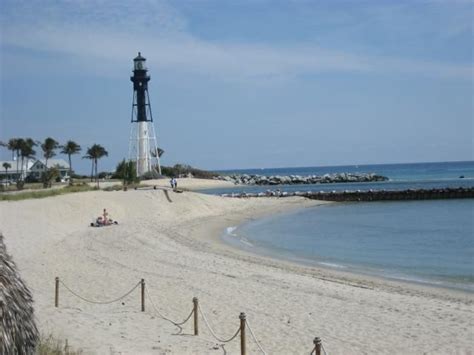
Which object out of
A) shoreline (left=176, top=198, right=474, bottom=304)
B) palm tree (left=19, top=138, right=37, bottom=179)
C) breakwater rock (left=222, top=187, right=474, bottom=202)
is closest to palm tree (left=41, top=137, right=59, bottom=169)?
palm tree (left=19, top=138, right=37, bottom=179)

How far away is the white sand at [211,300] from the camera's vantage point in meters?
11.2

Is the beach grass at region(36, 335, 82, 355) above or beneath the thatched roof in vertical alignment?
beneath

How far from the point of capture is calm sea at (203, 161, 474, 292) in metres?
21.5

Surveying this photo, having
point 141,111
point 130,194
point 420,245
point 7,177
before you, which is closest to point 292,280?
point 420,245

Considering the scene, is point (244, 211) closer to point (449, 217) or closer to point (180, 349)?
point (449, 217)

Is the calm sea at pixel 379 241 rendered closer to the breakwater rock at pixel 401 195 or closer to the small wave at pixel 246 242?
the small wave at pixel 246 242

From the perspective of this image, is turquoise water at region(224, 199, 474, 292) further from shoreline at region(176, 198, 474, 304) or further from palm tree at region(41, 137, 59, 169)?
palm tree at region(41, 137, 59, 169)

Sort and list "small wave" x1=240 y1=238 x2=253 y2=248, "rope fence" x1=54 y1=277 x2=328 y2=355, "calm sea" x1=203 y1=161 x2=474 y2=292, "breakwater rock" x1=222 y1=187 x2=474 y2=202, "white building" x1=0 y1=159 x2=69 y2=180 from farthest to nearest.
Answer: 1. "white building" x1=0 y1=159 x2=69 y2=180
2. "breakwater rock" x1=222 y1=187 x2=474 y2=202
3. "small wave" x1=240 y1=238 x2=253 y2=248
4. "calm sea" x1=203 y1=161 x2=474 y2=292
5. "rope fence" x1=54 y1=277 x2=328 y2=355

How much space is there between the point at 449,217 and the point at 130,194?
24.4m

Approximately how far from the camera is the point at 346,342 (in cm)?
1139

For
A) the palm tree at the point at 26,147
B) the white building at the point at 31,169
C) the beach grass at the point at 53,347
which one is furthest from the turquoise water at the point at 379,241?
the white building at the point at 31,169

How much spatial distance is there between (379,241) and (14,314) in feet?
85.0

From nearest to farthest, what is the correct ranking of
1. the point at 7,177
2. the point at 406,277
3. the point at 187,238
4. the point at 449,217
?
the point at 406,277, the point at 187,238, the point at 449,217, the point at 7,177

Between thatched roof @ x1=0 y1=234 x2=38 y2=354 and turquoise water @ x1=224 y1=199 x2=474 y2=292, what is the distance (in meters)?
14.1
